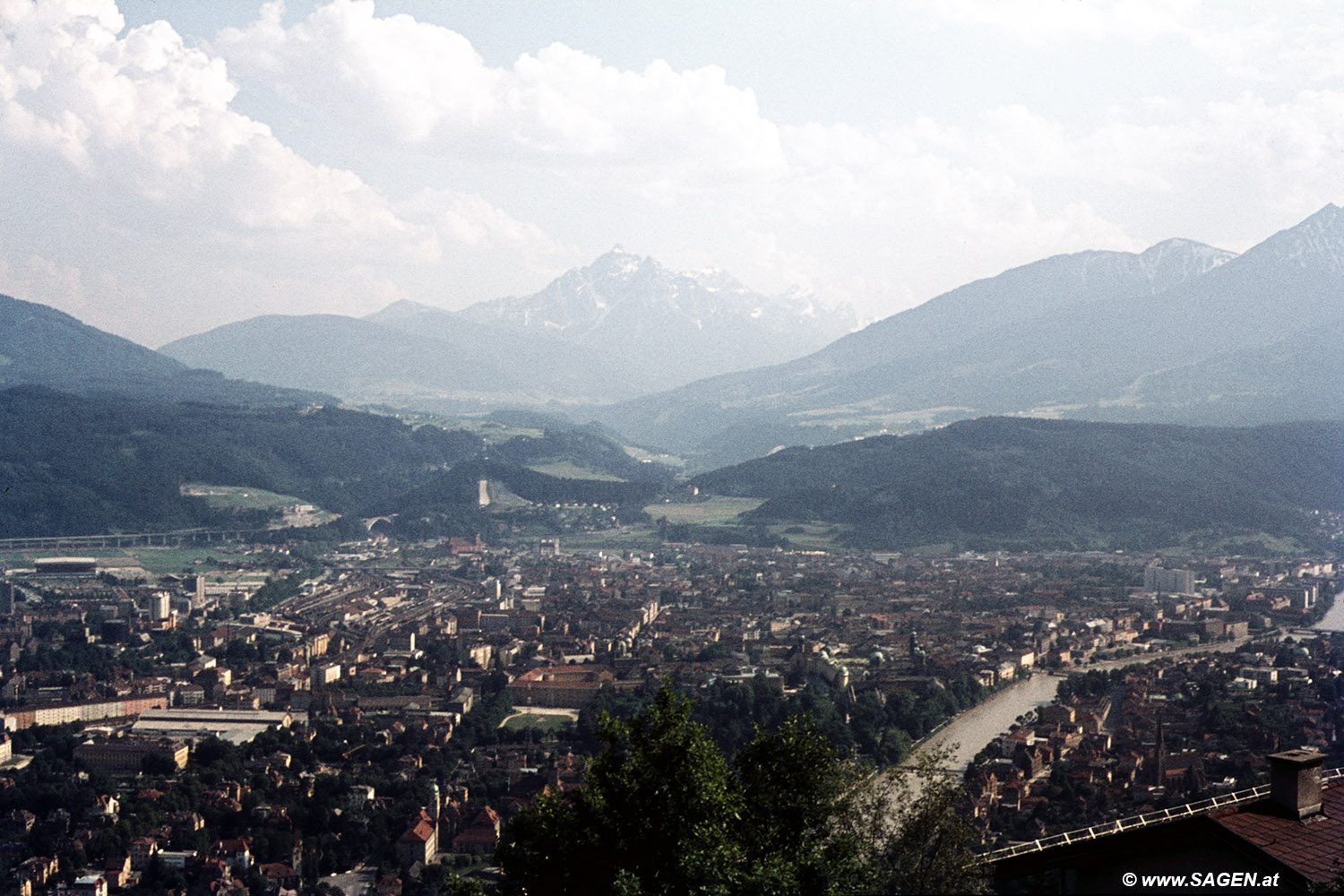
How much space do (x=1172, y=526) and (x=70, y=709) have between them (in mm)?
46723

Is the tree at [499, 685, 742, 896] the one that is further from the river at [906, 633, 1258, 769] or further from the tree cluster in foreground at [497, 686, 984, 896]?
the river at [906, 633, 1258, 769]

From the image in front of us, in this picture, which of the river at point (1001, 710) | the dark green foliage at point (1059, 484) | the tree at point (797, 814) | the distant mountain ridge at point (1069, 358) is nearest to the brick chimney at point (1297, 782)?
the tree at point (797, 814)

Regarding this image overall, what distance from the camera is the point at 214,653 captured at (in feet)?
113

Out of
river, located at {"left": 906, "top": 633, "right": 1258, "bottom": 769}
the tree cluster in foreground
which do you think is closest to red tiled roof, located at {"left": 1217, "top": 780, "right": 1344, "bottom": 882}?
the tree cluster in foreground

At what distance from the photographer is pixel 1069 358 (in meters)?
140

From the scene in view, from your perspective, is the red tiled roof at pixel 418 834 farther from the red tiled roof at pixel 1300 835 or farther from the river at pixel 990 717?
the red tiled roof at pixel 1300 835

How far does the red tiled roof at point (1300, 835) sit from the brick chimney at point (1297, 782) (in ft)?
0.12

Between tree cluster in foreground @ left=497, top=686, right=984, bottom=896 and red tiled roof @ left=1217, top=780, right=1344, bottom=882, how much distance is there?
5.61 ft

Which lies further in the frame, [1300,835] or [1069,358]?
[1069,358]

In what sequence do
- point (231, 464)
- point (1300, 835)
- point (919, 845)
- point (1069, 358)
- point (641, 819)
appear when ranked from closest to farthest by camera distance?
point (1300, 835), point (919, 845), point (641, 819), point (231, 464), point (1069, 358)

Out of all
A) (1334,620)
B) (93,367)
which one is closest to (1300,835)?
(1334,620)

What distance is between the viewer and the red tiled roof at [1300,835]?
16.6 feet

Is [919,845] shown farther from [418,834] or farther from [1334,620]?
[1334,620]

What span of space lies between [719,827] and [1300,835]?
10.8 feet
